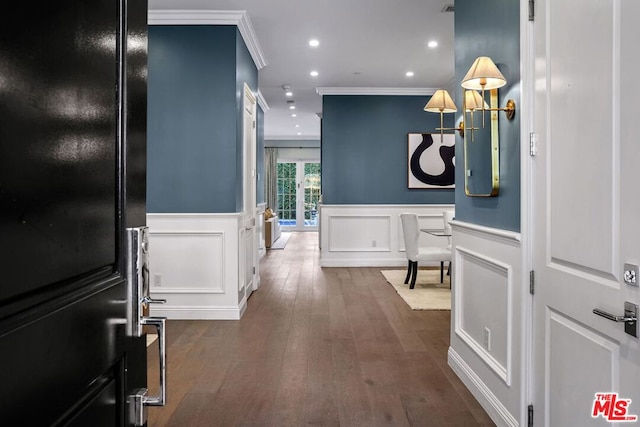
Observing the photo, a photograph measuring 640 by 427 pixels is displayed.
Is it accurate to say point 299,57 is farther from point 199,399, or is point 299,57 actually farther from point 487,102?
point 199,399

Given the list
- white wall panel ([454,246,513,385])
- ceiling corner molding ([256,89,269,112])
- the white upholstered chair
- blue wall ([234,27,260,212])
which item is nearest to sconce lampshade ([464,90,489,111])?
white wall panel ([454,246,513,385])

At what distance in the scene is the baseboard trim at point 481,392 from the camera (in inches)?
84.9

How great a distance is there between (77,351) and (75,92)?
344 mm

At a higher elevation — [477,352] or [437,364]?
[477,352]

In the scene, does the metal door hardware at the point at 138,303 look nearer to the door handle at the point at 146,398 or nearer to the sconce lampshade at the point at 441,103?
the door handle at the point at 146,398

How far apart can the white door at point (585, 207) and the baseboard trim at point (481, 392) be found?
0.93ft

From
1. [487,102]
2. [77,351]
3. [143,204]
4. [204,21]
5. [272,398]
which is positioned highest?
[204,21]

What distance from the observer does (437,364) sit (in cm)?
306

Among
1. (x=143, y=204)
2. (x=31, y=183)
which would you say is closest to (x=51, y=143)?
(x=31, y=183)

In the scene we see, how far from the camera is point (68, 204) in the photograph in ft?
1.92

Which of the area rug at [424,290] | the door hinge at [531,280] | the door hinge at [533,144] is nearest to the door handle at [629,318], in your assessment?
the door hinge at [531,280]

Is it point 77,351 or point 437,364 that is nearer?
point 77,351

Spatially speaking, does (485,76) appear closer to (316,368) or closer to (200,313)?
(316,368)

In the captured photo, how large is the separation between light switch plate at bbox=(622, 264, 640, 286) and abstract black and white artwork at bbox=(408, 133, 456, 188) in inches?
237
